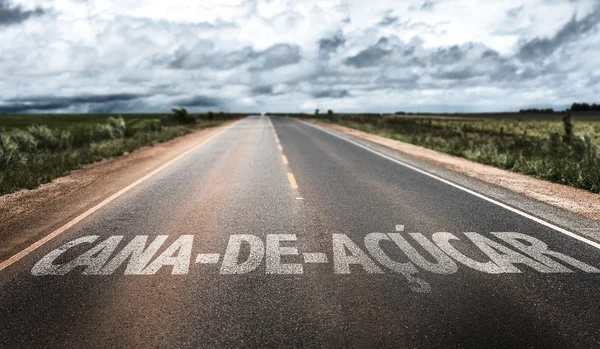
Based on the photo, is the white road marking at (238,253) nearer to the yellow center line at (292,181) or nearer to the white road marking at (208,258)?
the white road marking at (208,258)

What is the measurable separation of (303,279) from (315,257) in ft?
2.20

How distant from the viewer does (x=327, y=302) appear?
13.1ft

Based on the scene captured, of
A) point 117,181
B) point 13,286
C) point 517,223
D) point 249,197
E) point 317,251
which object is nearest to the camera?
point 13,286

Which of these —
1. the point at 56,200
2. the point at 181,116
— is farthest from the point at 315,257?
the point at 181,116

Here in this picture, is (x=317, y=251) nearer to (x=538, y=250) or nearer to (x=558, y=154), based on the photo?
(x=538, y=250)

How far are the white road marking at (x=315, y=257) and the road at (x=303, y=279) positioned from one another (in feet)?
0.12

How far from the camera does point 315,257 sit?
5.17 metres

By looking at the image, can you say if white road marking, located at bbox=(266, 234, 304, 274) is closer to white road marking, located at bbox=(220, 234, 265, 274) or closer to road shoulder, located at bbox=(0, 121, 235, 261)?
white road marking, located at bbox=(220, 234, 265, 274)

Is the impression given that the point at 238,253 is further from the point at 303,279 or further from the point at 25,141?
the point at 25,141

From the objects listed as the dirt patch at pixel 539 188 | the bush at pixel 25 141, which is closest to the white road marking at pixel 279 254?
the dirt patch at pixel 539 188

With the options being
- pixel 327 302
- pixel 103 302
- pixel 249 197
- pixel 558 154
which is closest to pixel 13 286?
pixel 103 302

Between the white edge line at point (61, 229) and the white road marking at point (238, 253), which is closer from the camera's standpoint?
the white road marking at point (238, 253)

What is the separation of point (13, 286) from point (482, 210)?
6711 millimetres

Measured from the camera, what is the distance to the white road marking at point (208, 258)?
5023 mm
